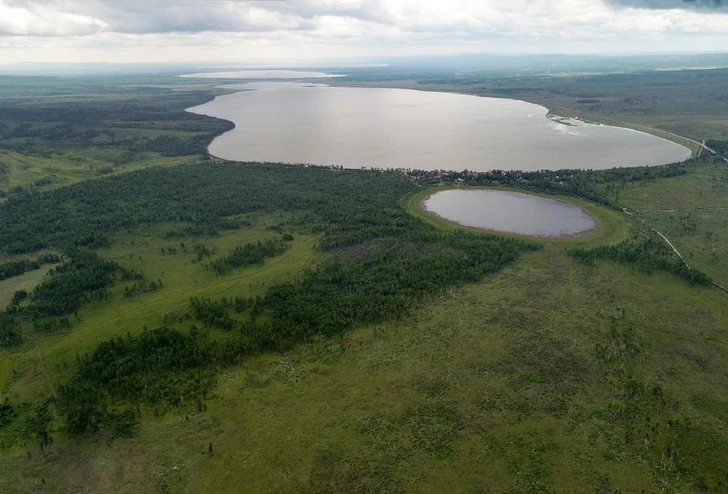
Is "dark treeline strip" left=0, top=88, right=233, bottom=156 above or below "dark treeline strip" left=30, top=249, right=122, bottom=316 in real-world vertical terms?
above

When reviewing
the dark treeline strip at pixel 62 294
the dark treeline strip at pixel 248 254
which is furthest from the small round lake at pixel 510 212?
the dark treeline strip at pixel 62 294

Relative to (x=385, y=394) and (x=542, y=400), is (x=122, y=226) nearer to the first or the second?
(x=385, y=394)

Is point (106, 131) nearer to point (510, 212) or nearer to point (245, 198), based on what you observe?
point (245, 198)

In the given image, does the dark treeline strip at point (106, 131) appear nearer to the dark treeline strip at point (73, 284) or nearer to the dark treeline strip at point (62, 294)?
the dark treeline strip at point (73, 284)

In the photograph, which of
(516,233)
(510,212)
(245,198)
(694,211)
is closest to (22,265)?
(245,198)

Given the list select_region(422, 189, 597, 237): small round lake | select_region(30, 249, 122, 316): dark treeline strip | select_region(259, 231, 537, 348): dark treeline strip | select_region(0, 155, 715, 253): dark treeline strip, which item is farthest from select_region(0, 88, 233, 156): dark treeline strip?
select_region(259, 231, 537, 348): dark treeline strip

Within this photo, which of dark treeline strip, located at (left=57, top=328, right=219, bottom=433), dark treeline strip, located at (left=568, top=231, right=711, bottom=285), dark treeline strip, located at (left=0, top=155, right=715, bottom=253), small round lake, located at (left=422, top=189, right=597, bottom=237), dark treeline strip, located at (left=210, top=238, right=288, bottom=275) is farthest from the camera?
dark treeline strip, located at (left=0, top=155, right=715, bottom=253)

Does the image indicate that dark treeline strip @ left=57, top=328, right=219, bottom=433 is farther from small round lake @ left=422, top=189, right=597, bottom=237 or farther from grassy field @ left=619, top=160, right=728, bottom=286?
grassy field @ left=619, top=160, right=728, bottom=286
